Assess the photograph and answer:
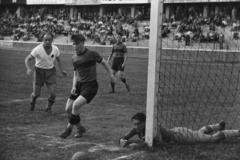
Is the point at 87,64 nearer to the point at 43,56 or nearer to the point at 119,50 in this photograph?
the point at 43,56

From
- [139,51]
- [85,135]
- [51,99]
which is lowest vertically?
[139,51]

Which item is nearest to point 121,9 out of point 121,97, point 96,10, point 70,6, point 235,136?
point 96,10

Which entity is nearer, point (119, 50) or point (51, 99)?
point (51, 99)

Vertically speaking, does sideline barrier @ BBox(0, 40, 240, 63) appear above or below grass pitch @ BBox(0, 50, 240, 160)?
below

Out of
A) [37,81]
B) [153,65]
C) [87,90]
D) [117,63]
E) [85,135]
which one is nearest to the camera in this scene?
[153,65]

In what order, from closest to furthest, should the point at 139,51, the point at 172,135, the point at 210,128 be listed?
→ the point at 172,135 → the point at 210,128 → the point at 139,51

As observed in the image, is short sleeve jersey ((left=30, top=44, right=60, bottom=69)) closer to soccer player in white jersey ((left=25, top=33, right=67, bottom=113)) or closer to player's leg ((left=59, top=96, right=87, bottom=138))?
soccer player in white jersey ((left=25, top=33, right=67, bottom=113))

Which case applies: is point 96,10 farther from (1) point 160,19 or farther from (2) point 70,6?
(1) point 160,19

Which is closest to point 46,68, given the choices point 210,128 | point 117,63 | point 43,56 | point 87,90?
point 43,56

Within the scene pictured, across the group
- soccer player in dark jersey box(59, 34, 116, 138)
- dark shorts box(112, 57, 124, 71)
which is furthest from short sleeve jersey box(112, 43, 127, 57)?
soccer player in dark jersey box(59, 34, 116, 138)

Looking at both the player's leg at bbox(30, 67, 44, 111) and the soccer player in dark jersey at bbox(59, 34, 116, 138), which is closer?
the soccer player in dark jersey at bbox(59, 34, 116, 138)

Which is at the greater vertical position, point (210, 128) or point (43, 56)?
point (43, 56)

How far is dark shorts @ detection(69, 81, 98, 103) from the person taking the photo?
6949 mm

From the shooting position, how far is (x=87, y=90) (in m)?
6.97
